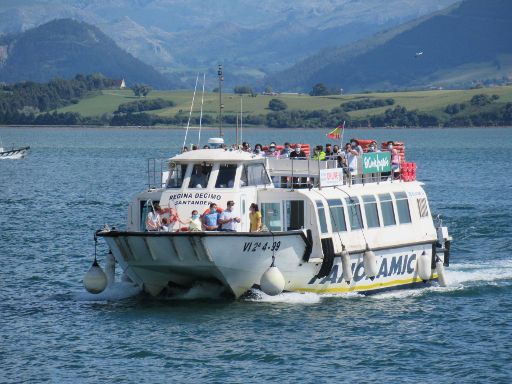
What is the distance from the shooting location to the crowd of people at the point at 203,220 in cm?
3797

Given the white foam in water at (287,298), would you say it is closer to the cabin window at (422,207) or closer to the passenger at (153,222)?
the passenger at (153,222)

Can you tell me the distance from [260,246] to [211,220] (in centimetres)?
154

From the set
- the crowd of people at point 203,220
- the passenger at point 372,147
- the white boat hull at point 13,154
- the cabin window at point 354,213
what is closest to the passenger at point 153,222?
the crowd of people at point 203,220

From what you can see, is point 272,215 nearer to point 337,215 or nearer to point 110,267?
point 337,215

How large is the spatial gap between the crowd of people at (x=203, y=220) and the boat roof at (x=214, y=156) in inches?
63.0

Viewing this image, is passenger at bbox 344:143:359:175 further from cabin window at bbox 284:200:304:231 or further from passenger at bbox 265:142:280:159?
cabin window at bbox 284:200:304:231

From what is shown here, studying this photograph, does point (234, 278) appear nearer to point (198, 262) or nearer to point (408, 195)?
point (198, 262)

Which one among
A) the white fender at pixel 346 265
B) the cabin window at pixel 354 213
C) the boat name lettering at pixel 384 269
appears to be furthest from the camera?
the cabin window at pixel 354 213

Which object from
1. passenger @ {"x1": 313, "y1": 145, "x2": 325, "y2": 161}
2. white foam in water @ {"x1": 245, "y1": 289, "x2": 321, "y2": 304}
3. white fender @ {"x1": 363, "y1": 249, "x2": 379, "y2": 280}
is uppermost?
passenger @ {"x1": 313, "y1": 145, "x2": 325, "y2": 161}

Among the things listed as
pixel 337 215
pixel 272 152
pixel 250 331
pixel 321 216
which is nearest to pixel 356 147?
pixel 272 152

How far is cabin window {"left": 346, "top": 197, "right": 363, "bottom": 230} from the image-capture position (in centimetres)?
4113

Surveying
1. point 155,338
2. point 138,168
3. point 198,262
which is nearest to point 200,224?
point 198,262

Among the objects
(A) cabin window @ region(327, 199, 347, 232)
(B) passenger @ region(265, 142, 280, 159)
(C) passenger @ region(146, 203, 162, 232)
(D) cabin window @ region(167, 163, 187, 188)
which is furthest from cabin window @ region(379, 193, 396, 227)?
(C) passenger @ region(146, 203, 162, 232)

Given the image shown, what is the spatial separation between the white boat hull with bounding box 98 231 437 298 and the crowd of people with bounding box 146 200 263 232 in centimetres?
62
